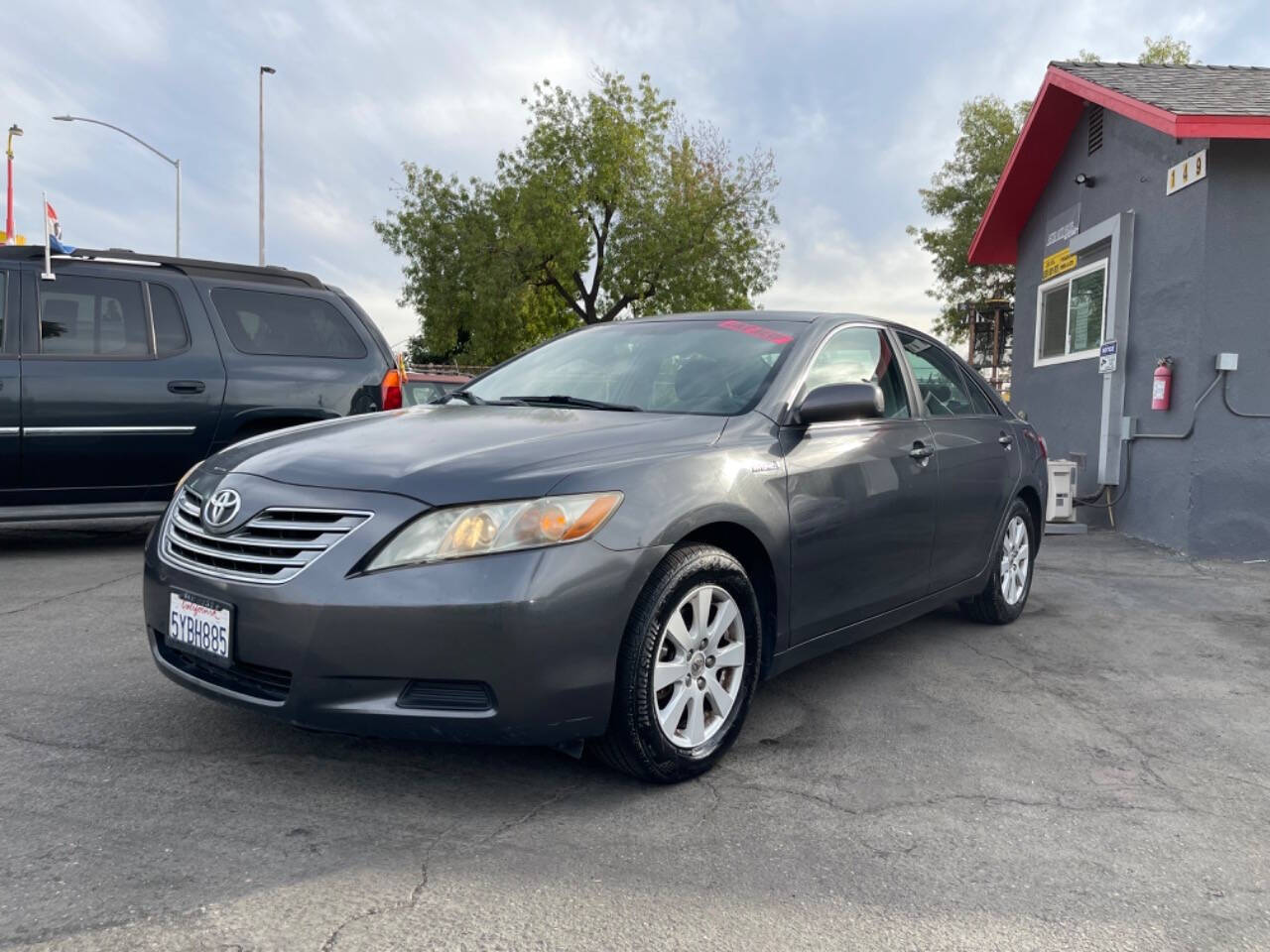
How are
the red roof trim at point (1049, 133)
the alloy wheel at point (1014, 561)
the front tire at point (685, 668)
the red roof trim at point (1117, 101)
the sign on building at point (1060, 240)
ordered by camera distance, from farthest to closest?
1. the sign on building at point (1060, 240)
2. the red roof trim at point (1117, 101)
3. the red roof trim at point (1049, 133)
4. the alloy wheel at point (1014, 561)
5. the front tire at point (685, 668)

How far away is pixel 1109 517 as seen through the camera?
9797mm

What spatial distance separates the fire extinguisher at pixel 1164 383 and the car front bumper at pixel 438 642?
7.37m

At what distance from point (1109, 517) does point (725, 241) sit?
2273cm

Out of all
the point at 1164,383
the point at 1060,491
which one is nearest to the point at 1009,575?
the point at 1164,383

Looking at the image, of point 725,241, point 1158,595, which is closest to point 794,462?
point 1158,595

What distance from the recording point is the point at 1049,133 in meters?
11.6

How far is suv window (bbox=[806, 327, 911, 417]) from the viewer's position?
4160mm

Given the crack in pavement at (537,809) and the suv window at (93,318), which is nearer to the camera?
the crack in pavement at (537,809)

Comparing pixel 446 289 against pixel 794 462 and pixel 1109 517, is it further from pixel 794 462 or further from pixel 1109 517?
pixel 794 462

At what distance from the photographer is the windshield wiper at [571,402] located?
154 inches

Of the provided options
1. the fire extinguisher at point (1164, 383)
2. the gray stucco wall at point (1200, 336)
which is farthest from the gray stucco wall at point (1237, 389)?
the fire extinguisher at point (1164, 383)

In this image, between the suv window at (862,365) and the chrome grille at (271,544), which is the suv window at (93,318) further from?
the suv window at (862,365)

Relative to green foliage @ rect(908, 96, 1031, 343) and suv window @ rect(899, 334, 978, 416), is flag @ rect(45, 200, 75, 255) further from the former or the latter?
green foliage @ rect(908, 96, 1031, 343)

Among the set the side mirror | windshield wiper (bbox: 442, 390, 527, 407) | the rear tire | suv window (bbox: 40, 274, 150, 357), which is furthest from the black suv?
the side mirror
